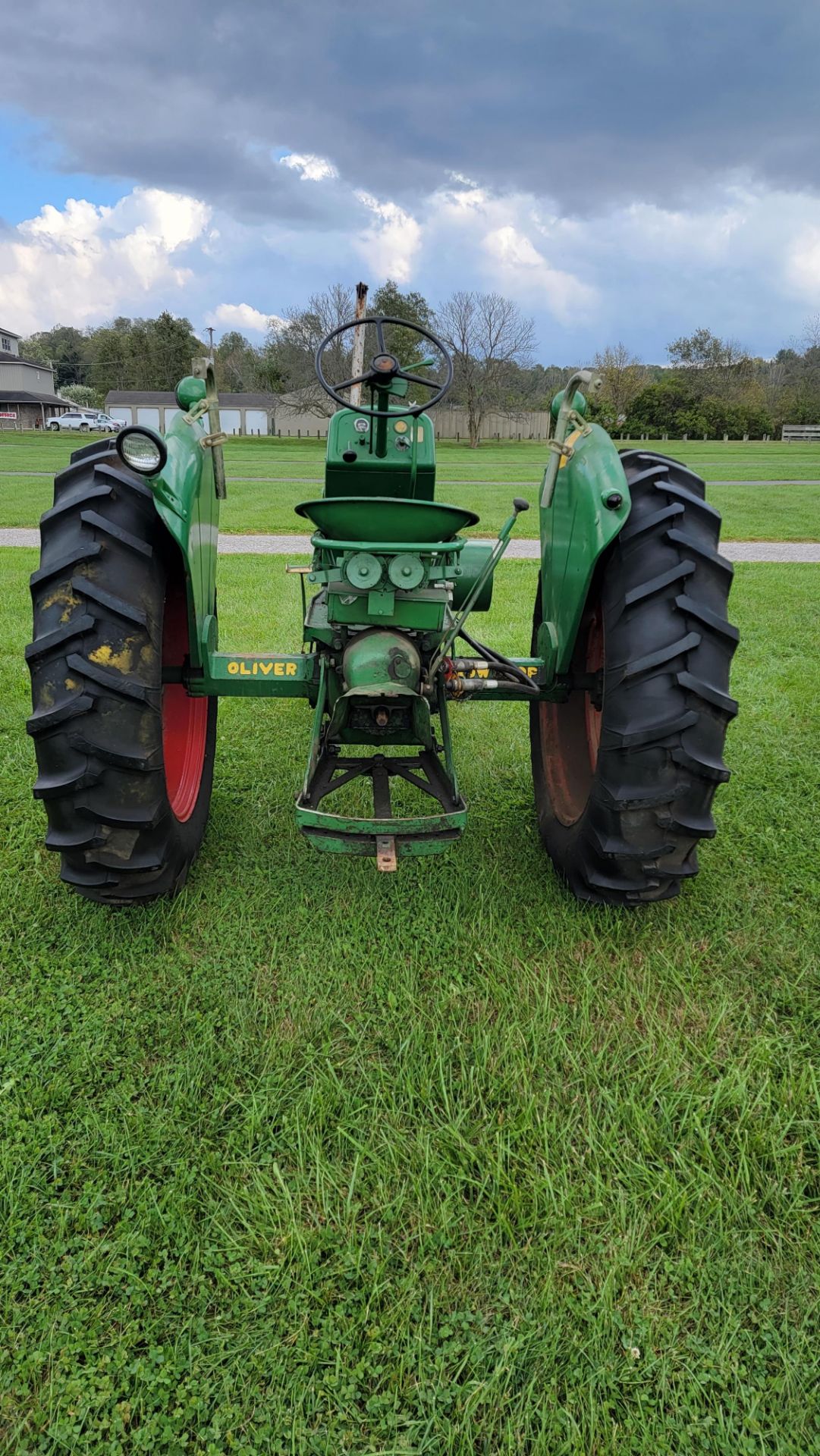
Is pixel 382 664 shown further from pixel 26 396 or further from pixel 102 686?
pixel 26 396

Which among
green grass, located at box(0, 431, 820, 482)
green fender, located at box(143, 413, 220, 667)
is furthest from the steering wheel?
green grass, located at box(0, 431, 820, 482)

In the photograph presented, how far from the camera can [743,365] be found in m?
59.0

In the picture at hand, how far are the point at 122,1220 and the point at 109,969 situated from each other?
33.7 inches

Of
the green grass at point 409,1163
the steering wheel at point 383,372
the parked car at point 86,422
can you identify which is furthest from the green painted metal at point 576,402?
the parked car at point 86,422

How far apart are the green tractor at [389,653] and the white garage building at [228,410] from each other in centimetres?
5997

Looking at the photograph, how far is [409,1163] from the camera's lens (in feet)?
6.59

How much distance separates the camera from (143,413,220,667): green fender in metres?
2.55

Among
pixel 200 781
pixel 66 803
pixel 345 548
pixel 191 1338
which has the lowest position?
pixel 191 1338

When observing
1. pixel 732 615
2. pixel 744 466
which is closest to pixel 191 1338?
pixel 732 615

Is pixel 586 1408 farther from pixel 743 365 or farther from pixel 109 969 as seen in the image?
pixel 743 365

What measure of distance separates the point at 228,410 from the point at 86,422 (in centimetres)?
1073

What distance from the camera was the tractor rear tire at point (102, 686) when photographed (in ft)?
7.81

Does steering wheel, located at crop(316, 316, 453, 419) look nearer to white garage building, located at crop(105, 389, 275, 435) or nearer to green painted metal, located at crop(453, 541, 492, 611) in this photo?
green painted metal, located at crop(453, 541, 492, 611)

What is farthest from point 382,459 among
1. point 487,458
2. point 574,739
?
point 487,458
